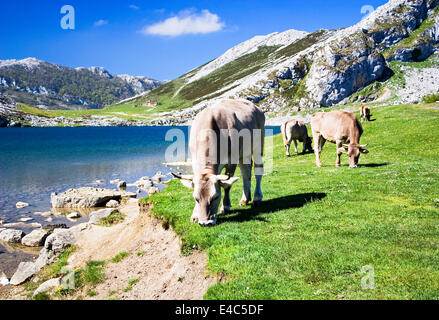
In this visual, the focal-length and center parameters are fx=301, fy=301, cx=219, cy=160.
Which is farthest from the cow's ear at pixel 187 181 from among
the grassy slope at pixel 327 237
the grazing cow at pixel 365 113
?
the grazing cow at pixel 365 113

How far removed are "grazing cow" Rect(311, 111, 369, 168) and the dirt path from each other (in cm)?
1480

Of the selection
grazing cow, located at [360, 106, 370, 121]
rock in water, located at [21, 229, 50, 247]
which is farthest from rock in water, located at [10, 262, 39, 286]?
grazing cow, located at [360, 106, 370, 121]

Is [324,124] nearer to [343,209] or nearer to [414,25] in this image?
[343,209]

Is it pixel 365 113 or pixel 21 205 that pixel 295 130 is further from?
pixel 21 205

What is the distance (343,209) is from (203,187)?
18.8 ft

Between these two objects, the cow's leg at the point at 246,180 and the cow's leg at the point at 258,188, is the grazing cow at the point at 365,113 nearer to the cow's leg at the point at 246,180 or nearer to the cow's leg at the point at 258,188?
the cow's leg at the point at 258,188

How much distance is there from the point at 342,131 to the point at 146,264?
17.3m

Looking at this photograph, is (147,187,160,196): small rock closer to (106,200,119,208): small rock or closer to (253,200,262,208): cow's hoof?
(106,200,119,208): small rock

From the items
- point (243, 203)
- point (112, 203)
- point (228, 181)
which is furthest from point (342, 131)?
point (112, 203)

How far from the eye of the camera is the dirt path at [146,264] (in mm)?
8727

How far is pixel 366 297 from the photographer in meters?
5.98

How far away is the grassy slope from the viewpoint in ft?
21.7

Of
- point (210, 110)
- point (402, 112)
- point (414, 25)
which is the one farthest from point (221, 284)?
point (414, 25)

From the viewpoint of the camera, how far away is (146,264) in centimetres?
1123
